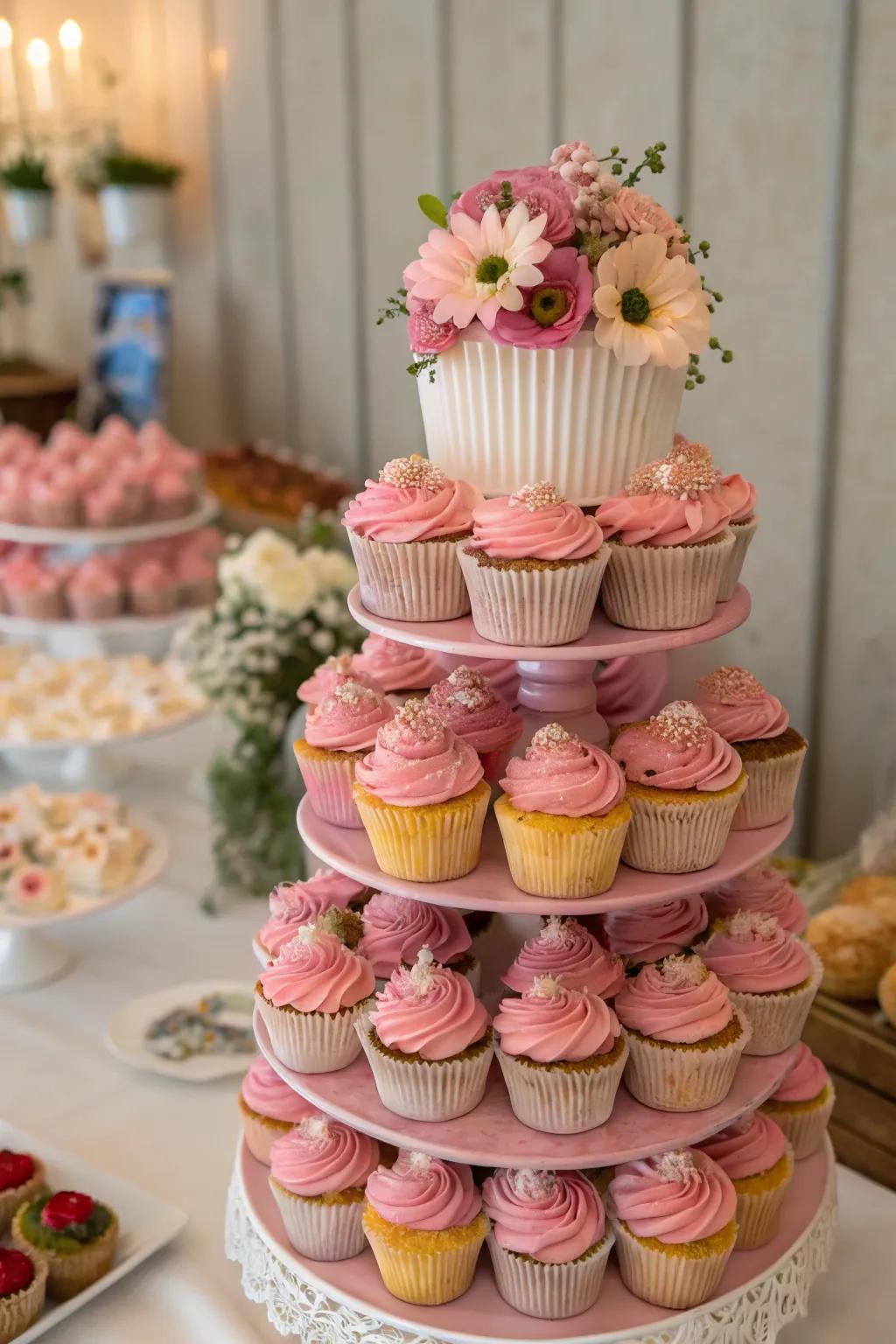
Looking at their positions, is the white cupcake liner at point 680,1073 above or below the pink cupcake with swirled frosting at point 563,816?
below

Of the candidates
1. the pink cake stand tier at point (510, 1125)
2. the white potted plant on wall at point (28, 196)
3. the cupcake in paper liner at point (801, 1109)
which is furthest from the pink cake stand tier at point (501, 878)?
the white potted plant on wall at point (28, 196)

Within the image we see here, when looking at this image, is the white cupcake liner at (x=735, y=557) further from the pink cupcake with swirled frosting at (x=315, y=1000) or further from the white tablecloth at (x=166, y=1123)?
the white tablecloth at (x=166, y=1123)

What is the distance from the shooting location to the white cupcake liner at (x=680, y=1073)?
1631mm

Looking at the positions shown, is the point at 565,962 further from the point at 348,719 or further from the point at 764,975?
the point at 348,719

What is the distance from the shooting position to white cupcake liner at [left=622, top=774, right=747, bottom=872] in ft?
5.33

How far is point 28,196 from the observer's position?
5.21 m

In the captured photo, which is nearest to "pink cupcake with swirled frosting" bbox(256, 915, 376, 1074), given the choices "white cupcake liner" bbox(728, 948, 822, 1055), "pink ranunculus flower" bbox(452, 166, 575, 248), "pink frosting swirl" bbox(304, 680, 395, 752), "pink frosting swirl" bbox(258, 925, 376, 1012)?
"pink frosting swirl" bbox(258, 925, 376, 1012)

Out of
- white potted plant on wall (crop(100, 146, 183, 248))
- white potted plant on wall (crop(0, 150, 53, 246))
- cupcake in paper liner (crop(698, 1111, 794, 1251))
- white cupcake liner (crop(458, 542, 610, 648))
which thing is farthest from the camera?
white potted plant on wall (crop(0, 150, 53, 246))

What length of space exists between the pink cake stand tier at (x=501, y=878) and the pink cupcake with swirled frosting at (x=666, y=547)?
30cm

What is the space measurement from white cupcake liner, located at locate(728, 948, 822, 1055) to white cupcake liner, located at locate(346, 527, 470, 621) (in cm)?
63

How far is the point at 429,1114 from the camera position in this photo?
163cm

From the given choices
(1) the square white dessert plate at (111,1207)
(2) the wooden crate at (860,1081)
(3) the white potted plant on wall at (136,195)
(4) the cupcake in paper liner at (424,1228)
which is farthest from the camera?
(3) the white potted plant on wall at (136,195)

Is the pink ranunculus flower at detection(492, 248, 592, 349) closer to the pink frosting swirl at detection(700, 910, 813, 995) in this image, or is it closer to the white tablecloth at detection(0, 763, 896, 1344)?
the pink frosting swirl at detection(700, 910, 813, 995)

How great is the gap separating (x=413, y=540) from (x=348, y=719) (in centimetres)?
32
